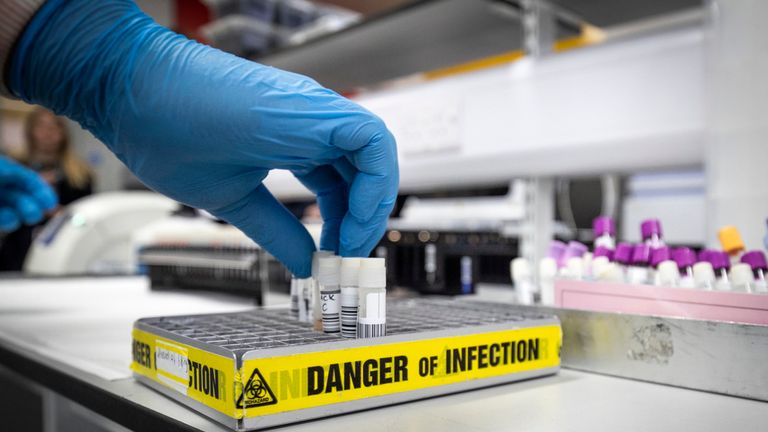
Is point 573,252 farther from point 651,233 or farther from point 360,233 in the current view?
point 360,233

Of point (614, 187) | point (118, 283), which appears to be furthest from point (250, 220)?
point (614, 187)

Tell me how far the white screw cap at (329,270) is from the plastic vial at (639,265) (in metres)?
0.42

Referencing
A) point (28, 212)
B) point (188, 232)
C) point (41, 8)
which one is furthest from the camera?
point (28, 212)

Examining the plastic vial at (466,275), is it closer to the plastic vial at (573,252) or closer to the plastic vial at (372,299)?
the plastic vial at (573,252)

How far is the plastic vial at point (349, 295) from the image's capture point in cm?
71

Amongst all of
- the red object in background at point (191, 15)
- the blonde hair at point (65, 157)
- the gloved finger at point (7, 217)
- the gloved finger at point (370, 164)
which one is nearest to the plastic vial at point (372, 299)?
the gloved finger at point (370, 164)

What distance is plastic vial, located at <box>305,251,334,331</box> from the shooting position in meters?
0.77

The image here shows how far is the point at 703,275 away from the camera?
0.82 meters

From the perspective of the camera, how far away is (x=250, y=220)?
922mm

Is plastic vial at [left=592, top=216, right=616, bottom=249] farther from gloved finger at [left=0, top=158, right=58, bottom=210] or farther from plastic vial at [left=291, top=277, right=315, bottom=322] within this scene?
gloved finger at [left=0, top=158, right=58, bottom=210]

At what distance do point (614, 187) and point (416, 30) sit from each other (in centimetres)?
186

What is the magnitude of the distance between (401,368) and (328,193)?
36 cm

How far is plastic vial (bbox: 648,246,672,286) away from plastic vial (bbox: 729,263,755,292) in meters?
0.09

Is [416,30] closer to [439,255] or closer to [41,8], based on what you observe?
[439,255]
